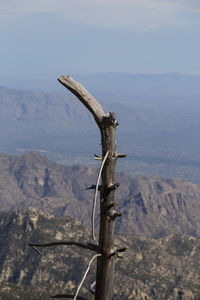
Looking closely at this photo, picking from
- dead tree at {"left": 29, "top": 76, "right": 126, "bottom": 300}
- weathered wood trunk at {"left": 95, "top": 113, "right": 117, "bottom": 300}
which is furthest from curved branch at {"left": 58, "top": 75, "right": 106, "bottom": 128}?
weathered wood trunk at {"left": 95, "top": 113, "right": 117, "bottom": 300}

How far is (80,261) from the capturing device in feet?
366

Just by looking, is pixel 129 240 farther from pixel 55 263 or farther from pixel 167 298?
pixel 167 298

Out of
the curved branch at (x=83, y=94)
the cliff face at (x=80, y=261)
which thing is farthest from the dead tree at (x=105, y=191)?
the cliff face at (x=80, y=261)

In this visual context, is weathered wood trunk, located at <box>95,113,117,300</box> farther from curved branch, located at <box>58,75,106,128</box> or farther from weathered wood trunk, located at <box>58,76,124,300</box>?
curved branch, located at <box>58,75,106,128</box>

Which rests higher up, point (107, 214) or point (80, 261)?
point (80, 261)

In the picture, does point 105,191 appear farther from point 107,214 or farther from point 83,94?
point 83,94

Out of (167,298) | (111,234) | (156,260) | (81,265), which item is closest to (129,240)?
(156,260)

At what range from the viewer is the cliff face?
97688 mm

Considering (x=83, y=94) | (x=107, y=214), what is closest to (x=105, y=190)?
(x=107, y=214)

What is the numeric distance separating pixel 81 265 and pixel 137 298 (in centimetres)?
2082

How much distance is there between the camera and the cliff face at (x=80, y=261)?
97.7m

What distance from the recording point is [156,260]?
116 m

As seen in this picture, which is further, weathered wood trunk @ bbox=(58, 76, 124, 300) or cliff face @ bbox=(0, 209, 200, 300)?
cliff face @ bbox=(0, 209, 200, 300)

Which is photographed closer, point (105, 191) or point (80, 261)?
point (105, 191)
